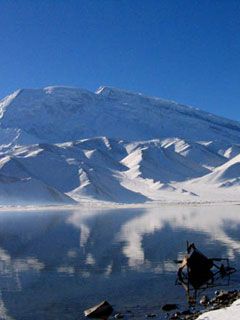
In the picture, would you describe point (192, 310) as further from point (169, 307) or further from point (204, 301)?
point (204, 301)

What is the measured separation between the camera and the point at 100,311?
3494 cm

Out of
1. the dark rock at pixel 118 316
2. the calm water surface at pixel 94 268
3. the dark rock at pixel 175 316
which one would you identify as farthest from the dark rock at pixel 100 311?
the dark rock at pixel 175 316

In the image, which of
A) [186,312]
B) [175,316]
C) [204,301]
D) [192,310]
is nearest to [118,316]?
[175,316]

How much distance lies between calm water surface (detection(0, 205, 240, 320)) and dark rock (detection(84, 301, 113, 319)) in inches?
30.2

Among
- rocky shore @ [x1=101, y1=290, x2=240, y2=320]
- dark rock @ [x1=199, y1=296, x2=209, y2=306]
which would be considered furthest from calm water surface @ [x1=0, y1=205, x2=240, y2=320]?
dark rock @ [x1=199, y1=296, x2=209, y2=306]

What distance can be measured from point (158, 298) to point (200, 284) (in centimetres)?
656

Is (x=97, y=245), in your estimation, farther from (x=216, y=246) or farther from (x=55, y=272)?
(x=55, y=272)

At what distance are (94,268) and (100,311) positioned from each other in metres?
17.7

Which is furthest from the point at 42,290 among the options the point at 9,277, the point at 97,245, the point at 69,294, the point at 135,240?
the point at 135,240

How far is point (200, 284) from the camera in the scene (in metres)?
44.8

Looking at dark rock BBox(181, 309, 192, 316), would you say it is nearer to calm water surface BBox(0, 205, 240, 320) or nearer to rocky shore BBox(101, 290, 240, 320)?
rocky shore BBox(101, 290, 240, 320)

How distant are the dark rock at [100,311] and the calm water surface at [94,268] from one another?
77cm

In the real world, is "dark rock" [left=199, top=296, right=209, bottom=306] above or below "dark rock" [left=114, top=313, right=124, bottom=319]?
above

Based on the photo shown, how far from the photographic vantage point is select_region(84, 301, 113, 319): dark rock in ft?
113
